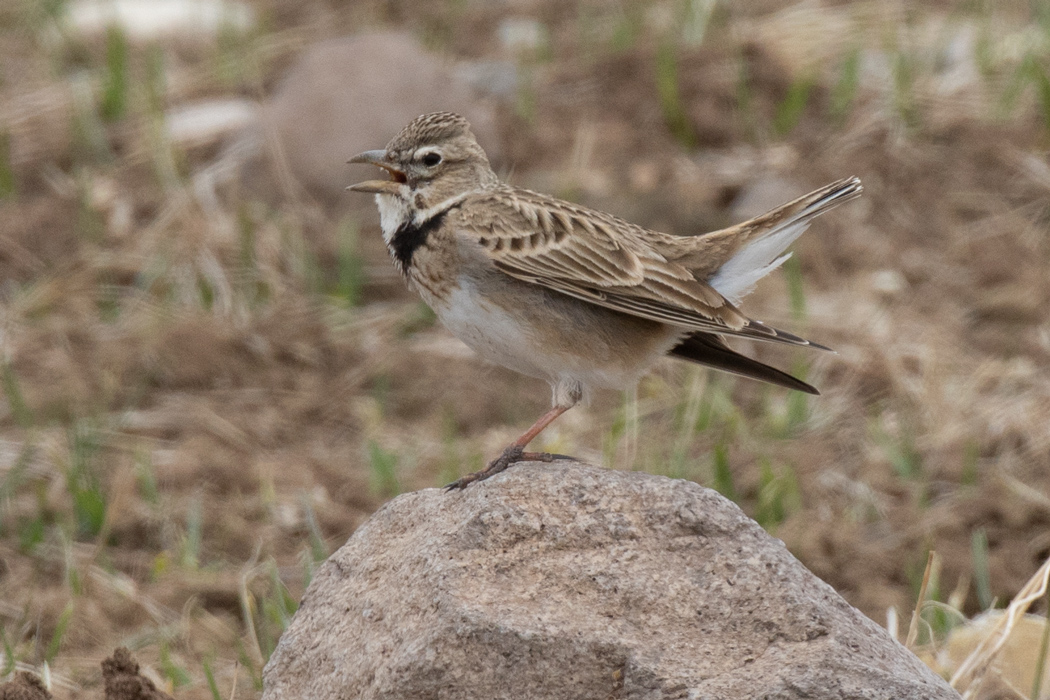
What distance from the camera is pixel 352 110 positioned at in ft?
34.3

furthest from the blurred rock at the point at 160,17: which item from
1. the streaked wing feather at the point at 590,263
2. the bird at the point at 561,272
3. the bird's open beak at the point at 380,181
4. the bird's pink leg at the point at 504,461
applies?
the bird's pink leg at the point at 504,461

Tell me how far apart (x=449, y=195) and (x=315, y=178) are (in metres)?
4.92

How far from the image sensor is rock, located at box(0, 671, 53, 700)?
179 inches

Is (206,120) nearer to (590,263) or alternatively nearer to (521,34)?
(521,34)

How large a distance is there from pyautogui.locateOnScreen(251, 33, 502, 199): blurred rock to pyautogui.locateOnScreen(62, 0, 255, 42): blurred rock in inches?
97.3

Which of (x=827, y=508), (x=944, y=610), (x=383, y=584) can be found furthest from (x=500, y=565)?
(x=827, y=508)

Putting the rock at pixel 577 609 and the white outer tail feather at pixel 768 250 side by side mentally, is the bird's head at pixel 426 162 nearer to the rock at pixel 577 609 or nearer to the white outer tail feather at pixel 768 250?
the white outer tail feather at pixel 768 250

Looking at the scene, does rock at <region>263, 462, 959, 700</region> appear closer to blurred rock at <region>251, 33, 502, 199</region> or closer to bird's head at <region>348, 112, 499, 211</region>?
bird's head at <region>348, 112, 499, 211</region>

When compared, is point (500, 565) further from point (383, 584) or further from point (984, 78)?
point (984, 78)

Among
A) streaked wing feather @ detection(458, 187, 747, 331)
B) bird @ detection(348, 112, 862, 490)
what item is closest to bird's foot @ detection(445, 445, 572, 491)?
bird @ detection(348, 112, 862, 490)

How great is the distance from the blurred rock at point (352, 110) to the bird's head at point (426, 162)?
451 cm

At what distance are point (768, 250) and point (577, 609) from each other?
2.23 metres

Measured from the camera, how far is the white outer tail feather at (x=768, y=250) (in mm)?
5629

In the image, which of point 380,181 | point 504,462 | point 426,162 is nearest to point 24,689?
point 504,462
